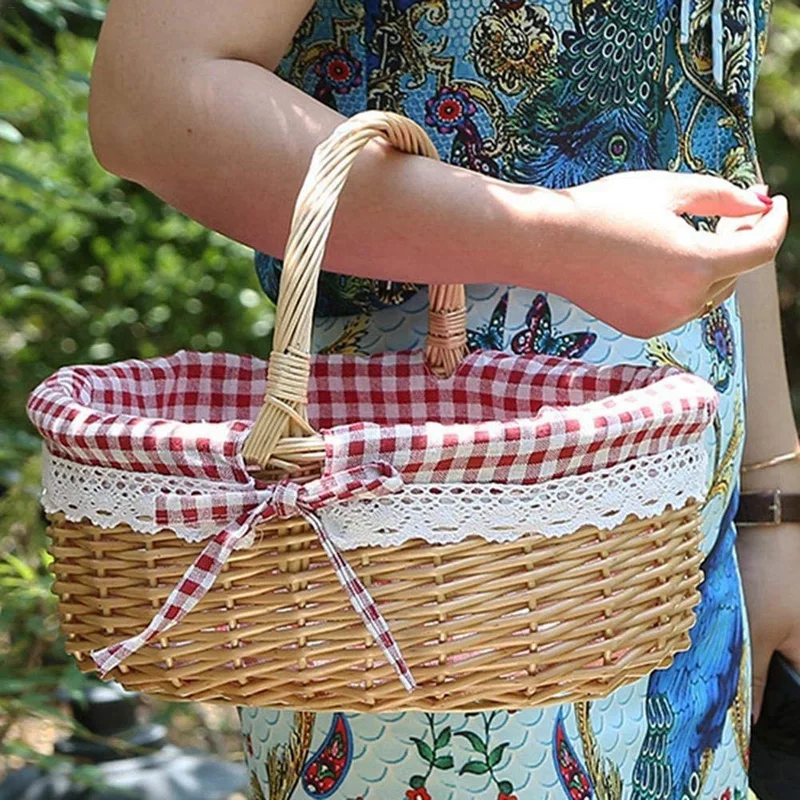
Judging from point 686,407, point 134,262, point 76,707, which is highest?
point 686,407

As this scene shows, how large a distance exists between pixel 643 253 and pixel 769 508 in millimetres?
484

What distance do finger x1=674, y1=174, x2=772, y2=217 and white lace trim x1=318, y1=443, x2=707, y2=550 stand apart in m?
0.18

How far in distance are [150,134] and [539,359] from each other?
0.33 meters

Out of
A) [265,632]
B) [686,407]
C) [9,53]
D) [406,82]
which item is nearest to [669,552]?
[686,407]

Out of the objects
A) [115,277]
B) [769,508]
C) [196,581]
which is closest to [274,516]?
[196,581]

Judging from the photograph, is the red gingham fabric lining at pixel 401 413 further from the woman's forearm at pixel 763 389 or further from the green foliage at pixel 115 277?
the green foliage at pixel 115 277

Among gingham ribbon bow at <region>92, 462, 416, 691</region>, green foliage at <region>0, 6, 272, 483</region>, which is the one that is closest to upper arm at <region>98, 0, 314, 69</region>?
gingham ribbon bow at <region>92, 462, 416, 691</region>

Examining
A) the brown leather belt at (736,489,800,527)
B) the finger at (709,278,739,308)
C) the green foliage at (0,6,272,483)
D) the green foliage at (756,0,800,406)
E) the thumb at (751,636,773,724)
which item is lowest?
the green foliage at (0,6,272,483)

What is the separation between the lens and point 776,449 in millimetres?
1438

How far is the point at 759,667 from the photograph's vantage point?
1.41 metres

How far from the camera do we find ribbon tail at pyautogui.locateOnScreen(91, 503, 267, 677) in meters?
0.89

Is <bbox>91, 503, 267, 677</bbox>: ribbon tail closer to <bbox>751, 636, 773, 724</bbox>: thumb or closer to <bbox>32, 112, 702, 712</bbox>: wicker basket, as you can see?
<bbox>32, 112, 702, 712</bbox>: wicker basket

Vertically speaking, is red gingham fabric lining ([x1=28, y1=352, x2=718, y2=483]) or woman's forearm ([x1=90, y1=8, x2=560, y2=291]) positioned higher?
woman's forearm ([x1=90, y1=8, x2=560, y2=291])

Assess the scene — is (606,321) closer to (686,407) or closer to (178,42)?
(686,407)
